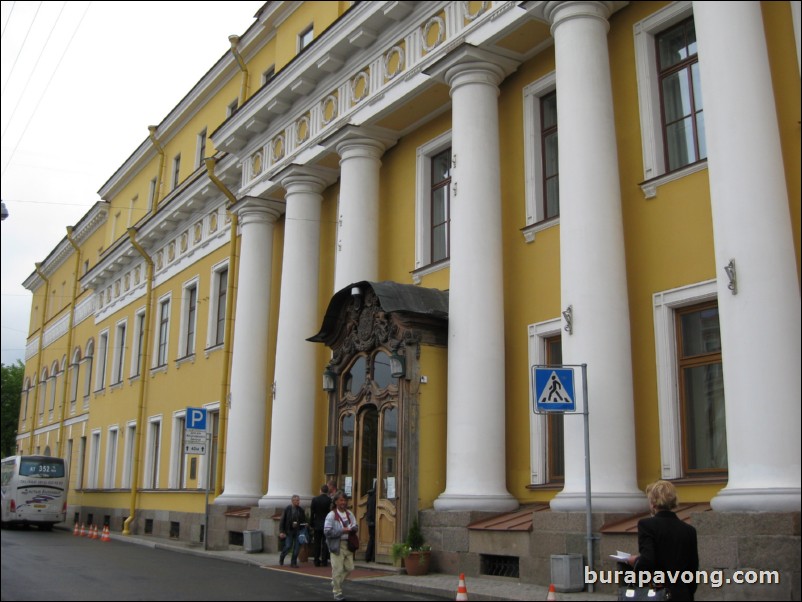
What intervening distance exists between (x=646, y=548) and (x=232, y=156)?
759 inches

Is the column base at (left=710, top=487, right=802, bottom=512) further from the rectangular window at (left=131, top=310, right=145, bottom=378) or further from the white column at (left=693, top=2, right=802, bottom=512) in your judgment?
the rectangular window at (left=131, top=310, right=145, bottom=378)

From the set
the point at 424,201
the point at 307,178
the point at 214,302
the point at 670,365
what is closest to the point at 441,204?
the point at 424,201

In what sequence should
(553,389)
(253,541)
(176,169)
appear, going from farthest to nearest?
(176,169), (253,541), (553,389)

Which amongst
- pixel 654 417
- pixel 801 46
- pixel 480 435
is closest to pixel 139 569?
pixel 480 435

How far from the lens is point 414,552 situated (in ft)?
43.8

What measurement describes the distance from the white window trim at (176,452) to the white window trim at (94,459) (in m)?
8.74

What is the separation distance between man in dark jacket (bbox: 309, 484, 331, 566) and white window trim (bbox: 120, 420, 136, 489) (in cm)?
1581

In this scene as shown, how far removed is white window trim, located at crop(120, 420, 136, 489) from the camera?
98.5ft

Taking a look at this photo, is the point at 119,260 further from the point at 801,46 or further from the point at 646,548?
the point at 646,548

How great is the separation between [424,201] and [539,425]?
550cm

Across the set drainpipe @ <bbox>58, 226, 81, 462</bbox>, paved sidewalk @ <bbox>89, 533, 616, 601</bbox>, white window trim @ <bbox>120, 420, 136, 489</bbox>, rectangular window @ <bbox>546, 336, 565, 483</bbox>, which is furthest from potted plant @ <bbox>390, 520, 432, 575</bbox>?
drainpipe @ <bbox>58, 226, 81, 462</bbox>

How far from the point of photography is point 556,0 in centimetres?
1295

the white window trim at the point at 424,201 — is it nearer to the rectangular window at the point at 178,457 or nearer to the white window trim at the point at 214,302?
the white window trim at the point at 214,302

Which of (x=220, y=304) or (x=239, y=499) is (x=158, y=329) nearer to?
(x=220, y=304)
